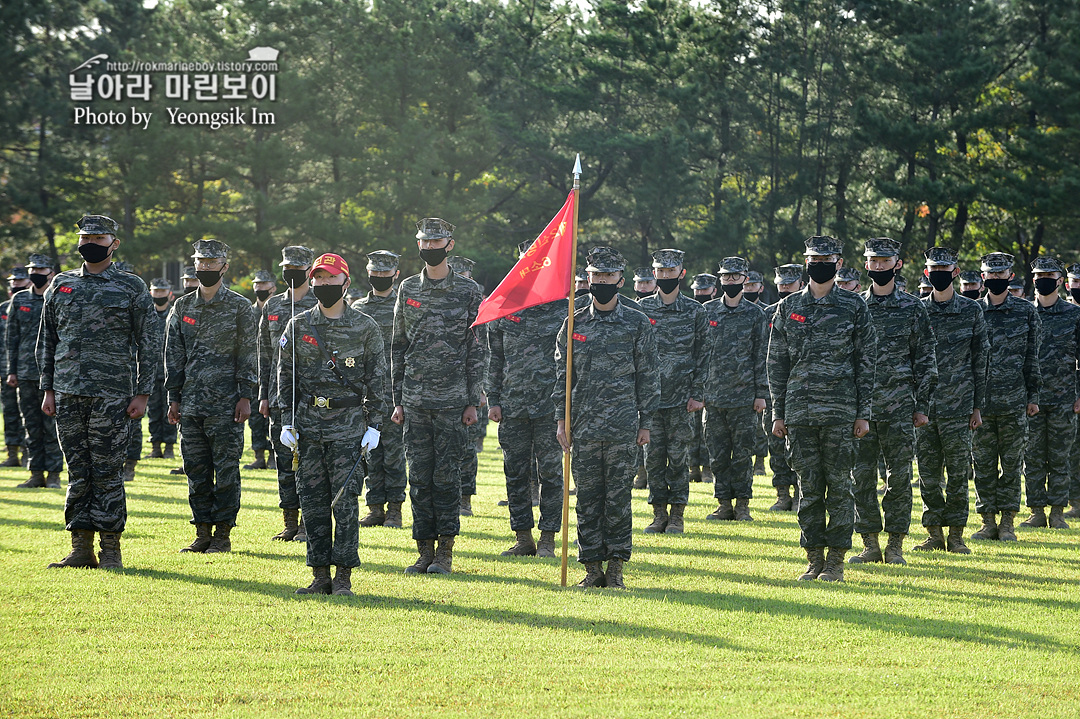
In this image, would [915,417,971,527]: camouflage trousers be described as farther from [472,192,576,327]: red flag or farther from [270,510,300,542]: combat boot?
[270,510,300,542]: combat boot

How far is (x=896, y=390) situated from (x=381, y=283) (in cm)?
562

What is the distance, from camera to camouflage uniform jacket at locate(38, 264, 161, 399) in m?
10.5

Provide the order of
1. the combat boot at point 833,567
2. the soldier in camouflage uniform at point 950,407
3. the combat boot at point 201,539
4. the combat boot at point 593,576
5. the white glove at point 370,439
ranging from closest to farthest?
the white glove at point 370,439
the combat boot at point 593,576
the combat boot at point 833,567
the combat boot at point 201,539
the soldier in camouflage uniform at point 950,407

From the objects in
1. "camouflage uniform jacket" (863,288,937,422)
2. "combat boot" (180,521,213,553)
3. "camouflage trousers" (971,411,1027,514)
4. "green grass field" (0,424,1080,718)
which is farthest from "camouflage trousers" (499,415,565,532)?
"camouflage trousers" (971,411,1027,514)

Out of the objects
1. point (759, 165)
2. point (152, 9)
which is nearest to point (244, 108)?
point (152, 9)

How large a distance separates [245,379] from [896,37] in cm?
3737

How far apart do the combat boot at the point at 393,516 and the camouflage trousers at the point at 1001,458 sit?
6234mm

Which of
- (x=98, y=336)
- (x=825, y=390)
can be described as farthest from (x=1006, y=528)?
(x=98, y=336)

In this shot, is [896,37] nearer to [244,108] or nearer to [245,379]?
[244,108]

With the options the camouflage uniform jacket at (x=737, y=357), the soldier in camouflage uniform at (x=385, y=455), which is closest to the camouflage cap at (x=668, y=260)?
the camouflage uniform jacket at (x=737, y=357)

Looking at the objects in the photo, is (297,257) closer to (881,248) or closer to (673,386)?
(673,386)

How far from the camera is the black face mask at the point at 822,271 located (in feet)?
33.3

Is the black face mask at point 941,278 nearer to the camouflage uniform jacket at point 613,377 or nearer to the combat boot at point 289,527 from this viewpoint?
the camouflage uniform jacket at point 613,377

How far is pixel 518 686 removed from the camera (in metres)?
6.87
